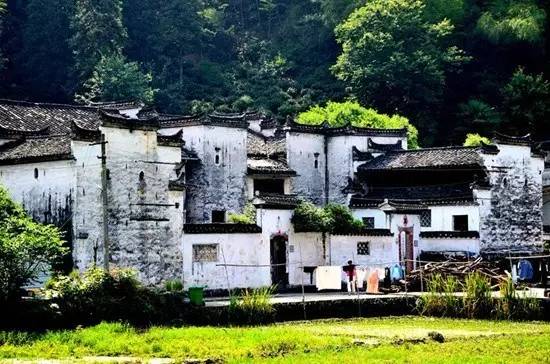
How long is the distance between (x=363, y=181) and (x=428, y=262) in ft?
35.4

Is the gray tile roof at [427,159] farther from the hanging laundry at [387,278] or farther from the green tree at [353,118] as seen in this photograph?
the green tree at [353,118]

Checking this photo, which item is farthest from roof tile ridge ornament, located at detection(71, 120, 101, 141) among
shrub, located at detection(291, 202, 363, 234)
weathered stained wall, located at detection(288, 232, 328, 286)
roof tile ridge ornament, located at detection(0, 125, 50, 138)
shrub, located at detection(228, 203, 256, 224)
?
weathered stained wall, located at detection(288, 232, 328, 286)

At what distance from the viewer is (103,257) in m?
37.8

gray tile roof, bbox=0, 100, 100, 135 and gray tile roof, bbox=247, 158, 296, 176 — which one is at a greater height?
gray tile roof, bbox=0, 100, 100, 135

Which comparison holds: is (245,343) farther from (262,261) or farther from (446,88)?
(446,88)

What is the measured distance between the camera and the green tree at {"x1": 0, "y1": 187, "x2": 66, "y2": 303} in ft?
101

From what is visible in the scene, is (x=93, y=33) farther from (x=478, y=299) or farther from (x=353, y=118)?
(x=478, y=299)

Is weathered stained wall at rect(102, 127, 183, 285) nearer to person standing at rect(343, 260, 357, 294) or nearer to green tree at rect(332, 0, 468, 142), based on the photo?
person standing at rect(343, 260, 357, 294)

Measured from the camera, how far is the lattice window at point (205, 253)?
4112cm

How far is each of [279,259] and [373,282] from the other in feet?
14.5

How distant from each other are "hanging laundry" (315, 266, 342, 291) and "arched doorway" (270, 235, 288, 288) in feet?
6.52

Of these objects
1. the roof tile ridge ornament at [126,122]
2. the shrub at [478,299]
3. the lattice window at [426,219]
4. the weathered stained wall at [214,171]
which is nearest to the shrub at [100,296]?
the roof tile ridge ornament at [126,122]

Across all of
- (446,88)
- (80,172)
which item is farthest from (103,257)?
(446,88)

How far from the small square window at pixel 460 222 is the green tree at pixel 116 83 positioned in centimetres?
3127
